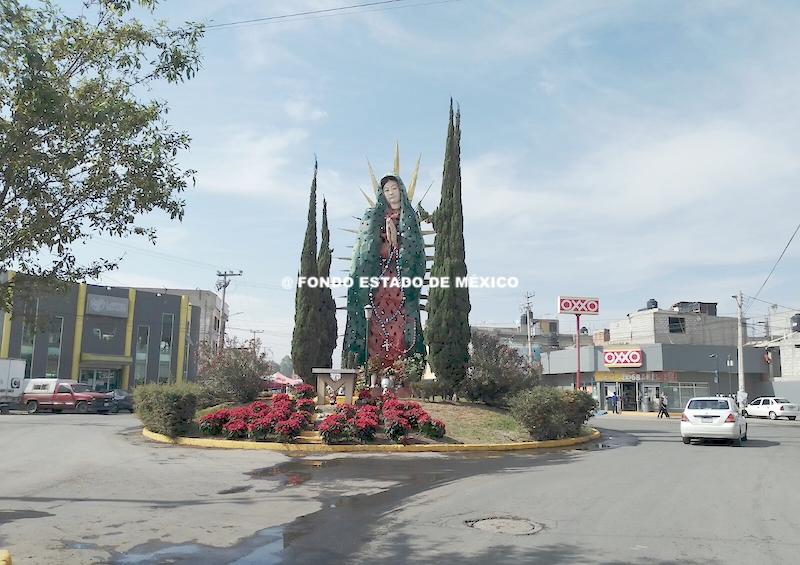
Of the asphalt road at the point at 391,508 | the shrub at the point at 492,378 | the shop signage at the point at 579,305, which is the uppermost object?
the shop signage at the point at 579,305

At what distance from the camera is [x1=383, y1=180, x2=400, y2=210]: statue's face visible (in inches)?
1249

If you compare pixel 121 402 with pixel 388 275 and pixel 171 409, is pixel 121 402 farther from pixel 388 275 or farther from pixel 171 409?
pixel 171 409

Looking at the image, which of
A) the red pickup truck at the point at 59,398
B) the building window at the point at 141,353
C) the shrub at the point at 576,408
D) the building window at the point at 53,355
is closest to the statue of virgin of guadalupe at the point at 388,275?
the shrub at the point at 576,408

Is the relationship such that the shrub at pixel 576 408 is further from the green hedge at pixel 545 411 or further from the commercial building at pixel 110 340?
the commercial building at pixel 110 340

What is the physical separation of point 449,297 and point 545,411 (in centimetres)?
743

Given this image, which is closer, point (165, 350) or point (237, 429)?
point (237, 429)

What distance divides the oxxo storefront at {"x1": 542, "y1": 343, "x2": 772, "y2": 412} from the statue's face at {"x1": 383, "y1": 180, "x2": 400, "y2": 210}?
A: 881 inches

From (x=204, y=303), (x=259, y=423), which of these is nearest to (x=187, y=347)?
(x=204, y=303)

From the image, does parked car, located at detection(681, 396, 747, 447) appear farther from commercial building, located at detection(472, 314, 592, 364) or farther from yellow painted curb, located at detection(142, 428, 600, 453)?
commercial building, located at detection(472, 314, 592, 364)

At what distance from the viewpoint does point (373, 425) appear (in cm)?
1753

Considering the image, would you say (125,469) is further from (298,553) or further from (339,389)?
(339,389)

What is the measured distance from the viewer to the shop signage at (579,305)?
3387cm

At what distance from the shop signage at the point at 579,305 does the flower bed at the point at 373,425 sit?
56.3 ft

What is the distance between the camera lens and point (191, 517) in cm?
835
